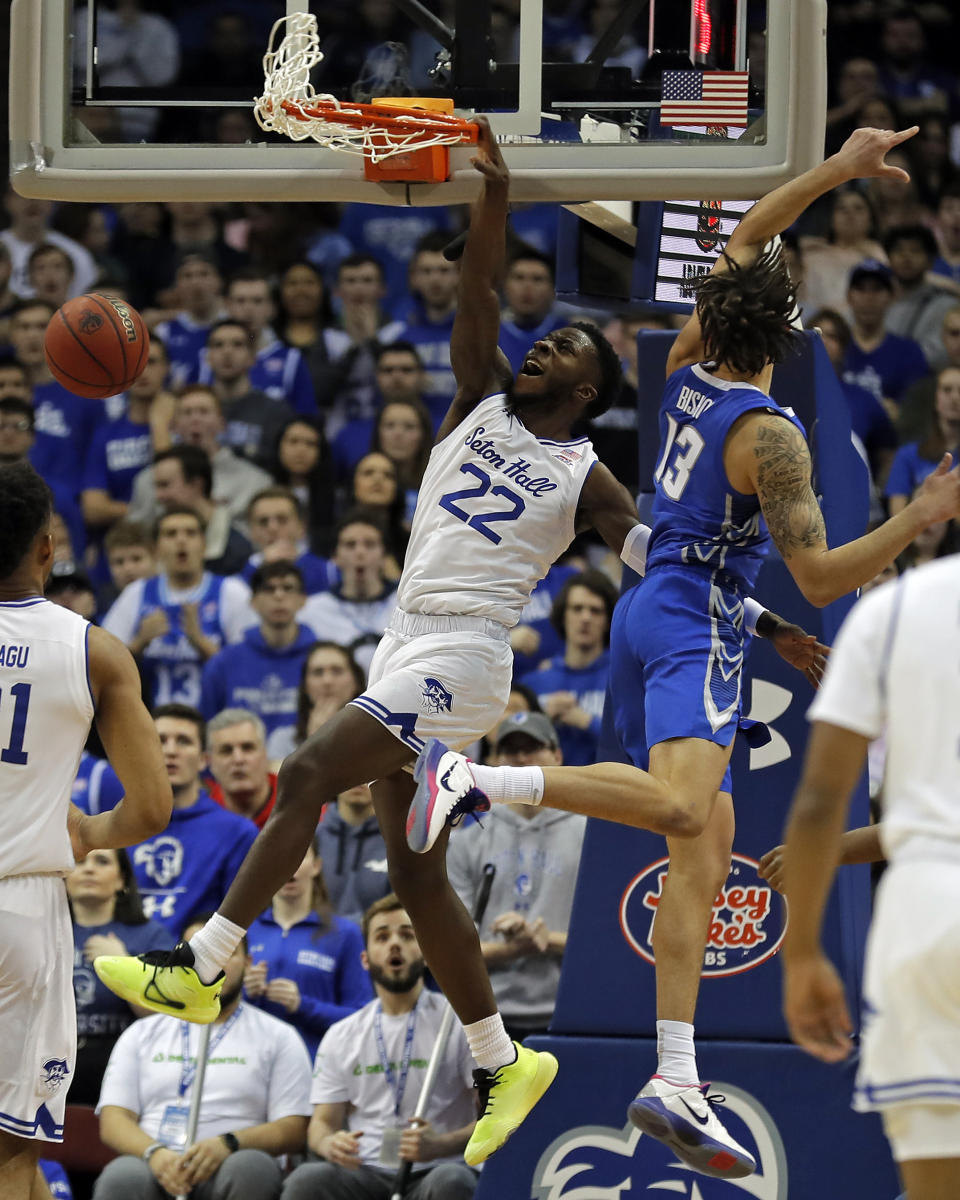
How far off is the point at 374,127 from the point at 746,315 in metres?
1.39

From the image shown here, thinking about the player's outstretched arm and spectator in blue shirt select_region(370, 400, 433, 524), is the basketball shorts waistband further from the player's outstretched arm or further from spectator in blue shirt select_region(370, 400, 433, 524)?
spectator in blue shirt select_region(370, 400, 433, 524)

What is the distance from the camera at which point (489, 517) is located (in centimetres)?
580

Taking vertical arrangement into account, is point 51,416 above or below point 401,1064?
above

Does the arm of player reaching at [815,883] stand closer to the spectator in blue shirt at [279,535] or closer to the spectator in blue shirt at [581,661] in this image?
the spectator in blue shirt at [581,661]

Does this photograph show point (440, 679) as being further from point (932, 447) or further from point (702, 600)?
point (932, 447)

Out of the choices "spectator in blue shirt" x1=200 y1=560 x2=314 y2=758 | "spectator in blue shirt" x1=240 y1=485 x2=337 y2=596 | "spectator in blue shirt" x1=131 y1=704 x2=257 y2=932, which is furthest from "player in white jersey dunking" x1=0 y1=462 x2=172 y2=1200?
"spectator in blue shirt" x1=240 y1=485 x2=337 y2=596

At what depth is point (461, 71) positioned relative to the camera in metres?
6.28

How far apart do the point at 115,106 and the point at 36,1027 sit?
125 inches

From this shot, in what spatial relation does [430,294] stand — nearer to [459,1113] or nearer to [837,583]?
[459,1113]

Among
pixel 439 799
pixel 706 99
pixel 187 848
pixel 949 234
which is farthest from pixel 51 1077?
pixel 949 234

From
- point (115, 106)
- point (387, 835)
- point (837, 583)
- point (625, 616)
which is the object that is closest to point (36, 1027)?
point (387, 835)

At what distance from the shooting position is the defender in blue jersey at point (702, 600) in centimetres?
525

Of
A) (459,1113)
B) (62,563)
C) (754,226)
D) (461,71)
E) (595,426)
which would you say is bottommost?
(459,1113)

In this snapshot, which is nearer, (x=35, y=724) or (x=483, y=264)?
(x=35, y=724)
